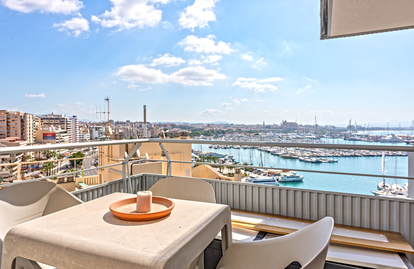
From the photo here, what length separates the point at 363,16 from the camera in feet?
7.80

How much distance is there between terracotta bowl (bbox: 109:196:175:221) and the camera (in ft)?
3.40

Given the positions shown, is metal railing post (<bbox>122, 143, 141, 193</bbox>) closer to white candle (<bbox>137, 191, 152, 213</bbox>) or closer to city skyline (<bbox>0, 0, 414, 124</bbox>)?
white candle (<bbox>137, 191, 152, 213</bbox>)

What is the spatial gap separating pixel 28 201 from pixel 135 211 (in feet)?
2.76

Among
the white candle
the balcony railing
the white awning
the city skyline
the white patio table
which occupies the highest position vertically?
the city skyline

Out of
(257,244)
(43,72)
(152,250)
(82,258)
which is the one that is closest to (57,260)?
(82,258)

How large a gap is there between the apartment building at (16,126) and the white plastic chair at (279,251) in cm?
2103

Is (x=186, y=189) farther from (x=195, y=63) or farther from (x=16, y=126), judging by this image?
(x=195, y=63)

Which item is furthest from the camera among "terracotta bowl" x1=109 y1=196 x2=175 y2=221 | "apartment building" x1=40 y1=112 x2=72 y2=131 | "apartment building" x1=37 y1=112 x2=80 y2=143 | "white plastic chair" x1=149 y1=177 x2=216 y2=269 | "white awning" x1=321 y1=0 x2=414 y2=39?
"apartment building" x1=40 y1=112 x2=72 y2=131

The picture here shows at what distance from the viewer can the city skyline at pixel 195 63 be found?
21594mm

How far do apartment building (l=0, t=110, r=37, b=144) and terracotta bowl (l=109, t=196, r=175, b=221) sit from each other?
67.9 ft

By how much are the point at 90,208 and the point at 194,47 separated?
32.1m

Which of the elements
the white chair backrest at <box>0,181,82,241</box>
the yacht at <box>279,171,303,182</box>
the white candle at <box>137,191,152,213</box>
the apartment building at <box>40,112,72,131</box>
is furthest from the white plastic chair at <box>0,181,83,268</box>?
the apartment building at <box>40,112,72,131</box>

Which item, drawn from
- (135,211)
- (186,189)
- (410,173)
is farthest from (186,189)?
(410,173)

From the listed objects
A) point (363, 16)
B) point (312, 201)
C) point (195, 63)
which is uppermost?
point (195, 63)
